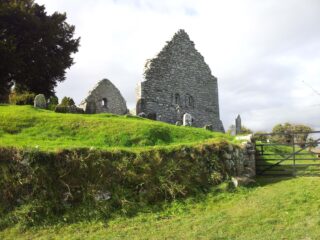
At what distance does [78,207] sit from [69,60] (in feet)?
75.2

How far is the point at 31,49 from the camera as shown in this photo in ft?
104

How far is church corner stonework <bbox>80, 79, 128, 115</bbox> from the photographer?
3158 centimetres

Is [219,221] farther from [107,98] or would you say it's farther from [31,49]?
[31,49]

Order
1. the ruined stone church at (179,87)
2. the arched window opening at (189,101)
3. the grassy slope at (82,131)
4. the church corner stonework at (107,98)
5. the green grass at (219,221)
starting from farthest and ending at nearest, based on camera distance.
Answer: the arched window opening at (189,101), the ruined stone church at (179,87), the church corner stonework at (107,98), the grassy slope at (82,131), the green grass at (219,221)

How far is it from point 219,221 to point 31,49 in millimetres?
23255

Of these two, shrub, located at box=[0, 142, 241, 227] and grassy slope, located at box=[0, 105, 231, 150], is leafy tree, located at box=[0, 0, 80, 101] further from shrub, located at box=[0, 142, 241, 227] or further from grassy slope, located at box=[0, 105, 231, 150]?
shrub, located at box=[0, 142, 241, 227]

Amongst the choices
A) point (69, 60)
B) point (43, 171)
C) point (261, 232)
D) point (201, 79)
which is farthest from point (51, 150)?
point (201, 79)

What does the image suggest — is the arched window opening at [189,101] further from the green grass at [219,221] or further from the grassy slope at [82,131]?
the green grass at [219,221]

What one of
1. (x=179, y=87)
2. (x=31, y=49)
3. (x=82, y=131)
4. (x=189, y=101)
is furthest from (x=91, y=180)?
(x=189, y=101)

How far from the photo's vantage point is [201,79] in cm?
3697

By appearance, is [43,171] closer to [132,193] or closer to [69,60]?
[132,193]

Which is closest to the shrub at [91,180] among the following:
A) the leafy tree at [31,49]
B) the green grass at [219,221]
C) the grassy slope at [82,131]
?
the green grass at [219,221]

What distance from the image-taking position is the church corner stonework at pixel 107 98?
104 ft

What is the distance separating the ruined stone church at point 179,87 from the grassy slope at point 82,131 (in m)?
11.2
